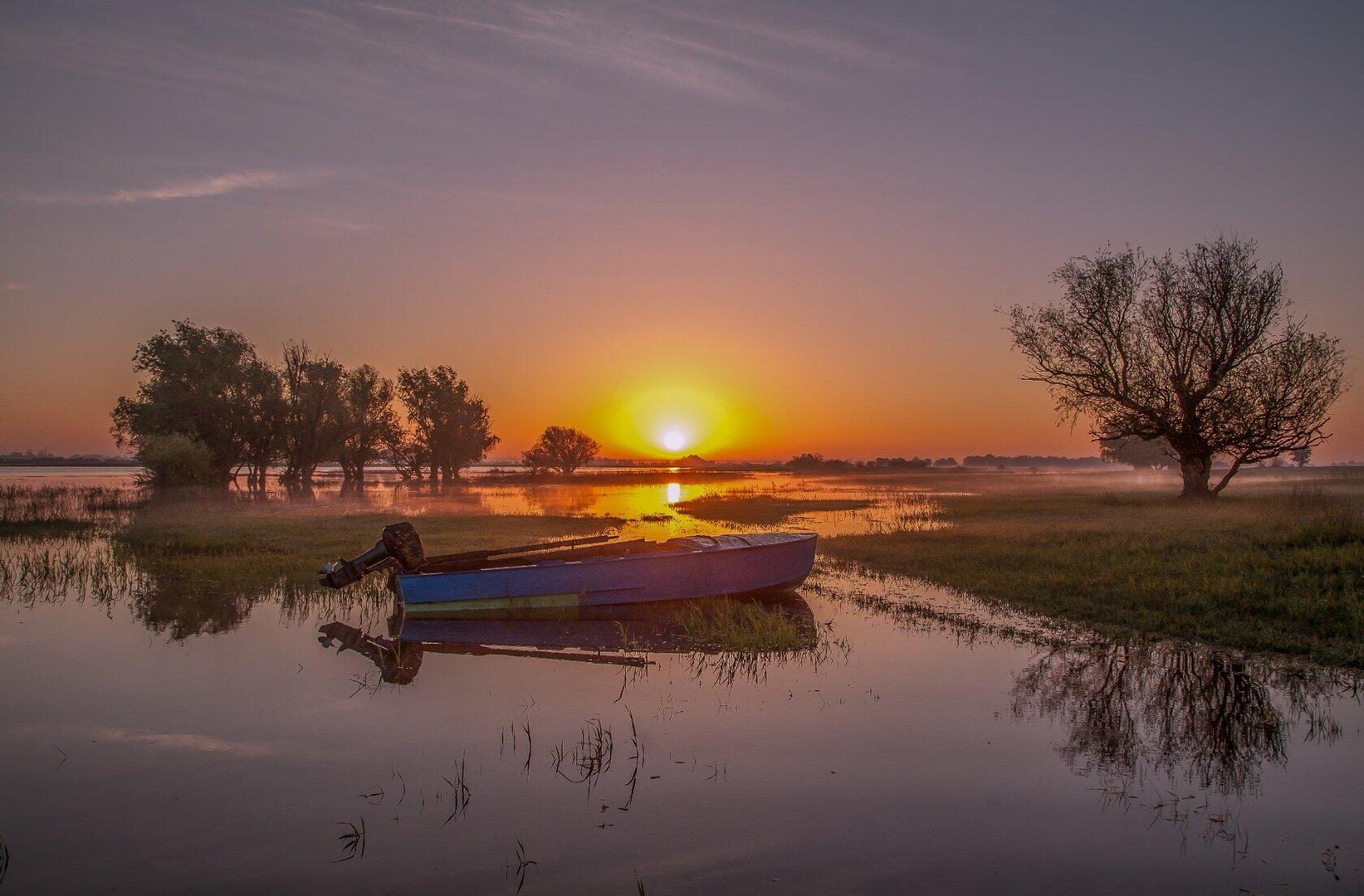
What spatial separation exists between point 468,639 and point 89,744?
18.7ft

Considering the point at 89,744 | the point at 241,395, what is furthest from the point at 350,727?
the point at 241,395

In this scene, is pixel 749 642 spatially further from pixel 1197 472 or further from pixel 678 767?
pixel 1197 472

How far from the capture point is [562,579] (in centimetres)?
1464

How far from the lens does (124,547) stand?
2273cm

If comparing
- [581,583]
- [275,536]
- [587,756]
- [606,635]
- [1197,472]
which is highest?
[1197,472]

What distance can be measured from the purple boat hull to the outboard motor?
0.62m

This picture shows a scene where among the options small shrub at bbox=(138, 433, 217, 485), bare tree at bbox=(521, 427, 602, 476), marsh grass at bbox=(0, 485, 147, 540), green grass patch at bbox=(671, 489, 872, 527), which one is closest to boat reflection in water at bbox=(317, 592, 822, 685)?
green grass patch at bbox=(671, 489, 872, 527)

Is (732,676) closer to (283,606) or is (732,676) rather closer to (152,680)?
(152,680)

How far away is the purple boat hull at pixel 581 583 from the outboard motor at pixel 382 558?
24.6 inches

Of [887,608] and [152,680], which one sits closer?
[152,680]

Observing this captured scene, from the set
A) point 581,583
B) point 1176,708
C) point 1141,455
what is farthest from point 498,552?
point 1141,455

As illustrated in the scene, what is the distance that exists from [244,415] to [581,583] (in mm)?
47022

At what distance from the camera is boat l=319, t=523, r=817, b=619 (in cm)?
1455

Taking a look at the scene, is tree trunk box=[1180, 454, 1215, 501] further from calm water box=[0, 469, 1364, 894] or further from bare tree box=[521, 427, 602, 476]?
bare tree box=[521, 427, 602, 476]
